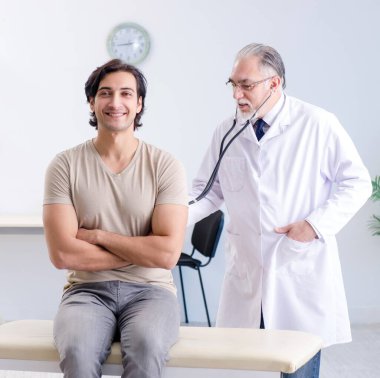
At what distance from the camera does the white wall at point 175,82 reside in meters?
4.88

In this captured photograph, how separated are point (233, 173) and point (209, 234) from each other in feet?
6.30

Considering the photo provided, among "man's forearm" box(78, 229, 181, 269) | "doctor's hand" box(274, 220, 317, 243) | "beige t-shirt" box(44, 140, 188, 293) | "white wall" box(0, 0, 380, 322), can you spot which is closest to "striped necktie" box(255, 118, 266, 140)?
"doctor's hand" box(274, 220, 317, 243)

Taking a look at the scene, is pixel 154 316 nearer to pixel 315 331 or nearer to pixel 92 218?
pixel 92 218

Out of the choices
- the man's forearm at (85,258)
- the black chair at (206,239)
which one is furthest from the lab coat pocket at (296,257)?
the black chair at (206,239)

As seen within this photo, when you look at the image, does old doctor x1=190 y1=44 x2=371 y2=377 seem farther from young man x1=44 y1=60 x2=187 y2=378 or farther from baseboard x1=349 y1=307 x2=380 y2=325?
baseboard x1=349 y1=307 x2=380 y2=325

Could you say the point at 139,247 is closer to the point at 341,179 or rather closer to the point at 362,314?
the point at 341,179

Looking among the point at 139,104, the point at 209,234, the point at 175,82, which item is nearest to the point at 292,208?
the point at 139,104

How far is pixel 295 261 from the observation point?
8.52 feet

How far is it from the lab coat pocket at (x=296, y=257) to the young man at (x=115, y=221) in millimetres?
397

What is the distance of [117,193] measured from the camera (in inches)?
88.7

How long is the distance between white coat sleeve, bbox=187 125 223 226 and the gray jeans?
0.50 meters

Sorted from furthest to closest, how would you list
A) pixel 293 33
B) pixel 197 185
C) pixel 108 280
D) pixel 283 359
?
pixel 293 33 < pixel 197 185 < pixel 108 280 < pixel 283 359

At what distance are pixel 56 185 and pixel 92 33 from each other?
278cm

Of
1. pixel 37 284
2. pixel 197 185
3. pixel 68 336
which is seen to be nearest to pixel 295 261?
pixel 197 185
